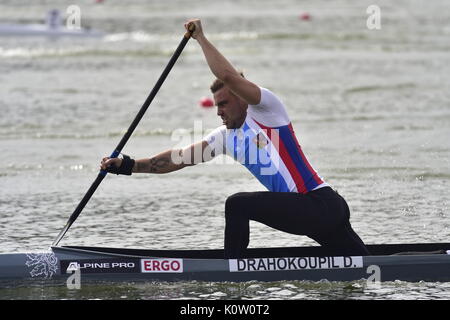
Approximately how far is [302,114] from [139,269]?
10923 mm

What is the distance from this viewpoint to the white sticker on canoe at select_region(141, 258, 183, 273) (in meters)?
8.73

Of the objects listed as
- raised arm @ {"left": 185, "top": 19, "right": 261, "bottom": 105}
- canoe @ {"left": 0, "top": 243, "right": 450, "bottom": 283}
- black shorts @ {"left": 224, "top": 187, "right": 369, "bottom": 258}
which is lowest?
canoe @ {"left": 0, "top": 243, "right": 450, "bottom": 283}

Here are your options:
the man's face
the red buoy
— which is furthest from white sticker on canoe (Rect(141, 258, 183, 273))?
the red buoy

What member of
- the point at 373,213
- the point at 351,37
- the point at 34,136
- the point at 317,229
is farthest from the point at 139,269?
the point at 351,37

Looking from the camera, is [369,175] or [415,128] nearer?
[369,175]

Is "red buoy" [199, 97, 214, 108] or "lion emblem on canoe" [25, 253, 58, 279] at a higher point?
"red buoy" [199, 97, 214, 108]

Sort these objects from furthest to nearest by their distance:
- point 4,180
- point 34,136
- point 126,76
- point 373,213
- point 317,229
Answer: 1. point 126,76
2. point 34,136
3. point 4,180
4. point 373,213
5. point 317,229

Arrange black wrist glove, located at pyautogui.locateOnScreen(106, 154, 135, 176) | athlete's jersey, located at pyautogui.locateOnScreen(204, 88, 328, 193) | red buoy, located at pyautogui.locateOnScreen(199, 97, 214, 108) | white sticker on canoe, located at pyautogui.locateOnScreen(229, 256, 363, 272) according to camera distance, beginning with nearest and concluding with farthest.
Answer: athlete's jersey, located at pyautogui.locateOnScreen(204, 88, 328, 193) → white sticker on canoe, located at pyautogui.locateOnScreen(229, 256, 363, 272) → black wrist glove, located at pyautogui.locateOnScreen(106, 154, 135, 176) → red buoy, located at pyautogui.locateOnScreen(199, 97, 214, 108)

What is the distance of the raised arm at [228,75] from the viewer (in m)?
8.03

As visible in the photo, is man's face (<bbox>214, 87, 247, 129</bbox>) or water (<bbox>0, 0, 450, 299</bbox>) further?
water (<bbox>0, 0, 450, 299</bbox>)

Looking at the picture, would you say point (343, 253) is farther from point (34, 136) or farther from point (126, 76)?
point (126, 76)

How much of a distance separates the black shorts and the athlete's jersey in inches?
4.4

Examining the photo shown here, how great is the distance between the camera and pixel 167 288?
350 inches

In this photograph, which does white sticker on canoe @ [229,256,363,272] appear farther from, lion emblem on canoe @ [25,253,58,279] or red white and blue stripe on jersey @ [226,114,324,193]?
lion emblem on canoe @ [25,253,58,279]
